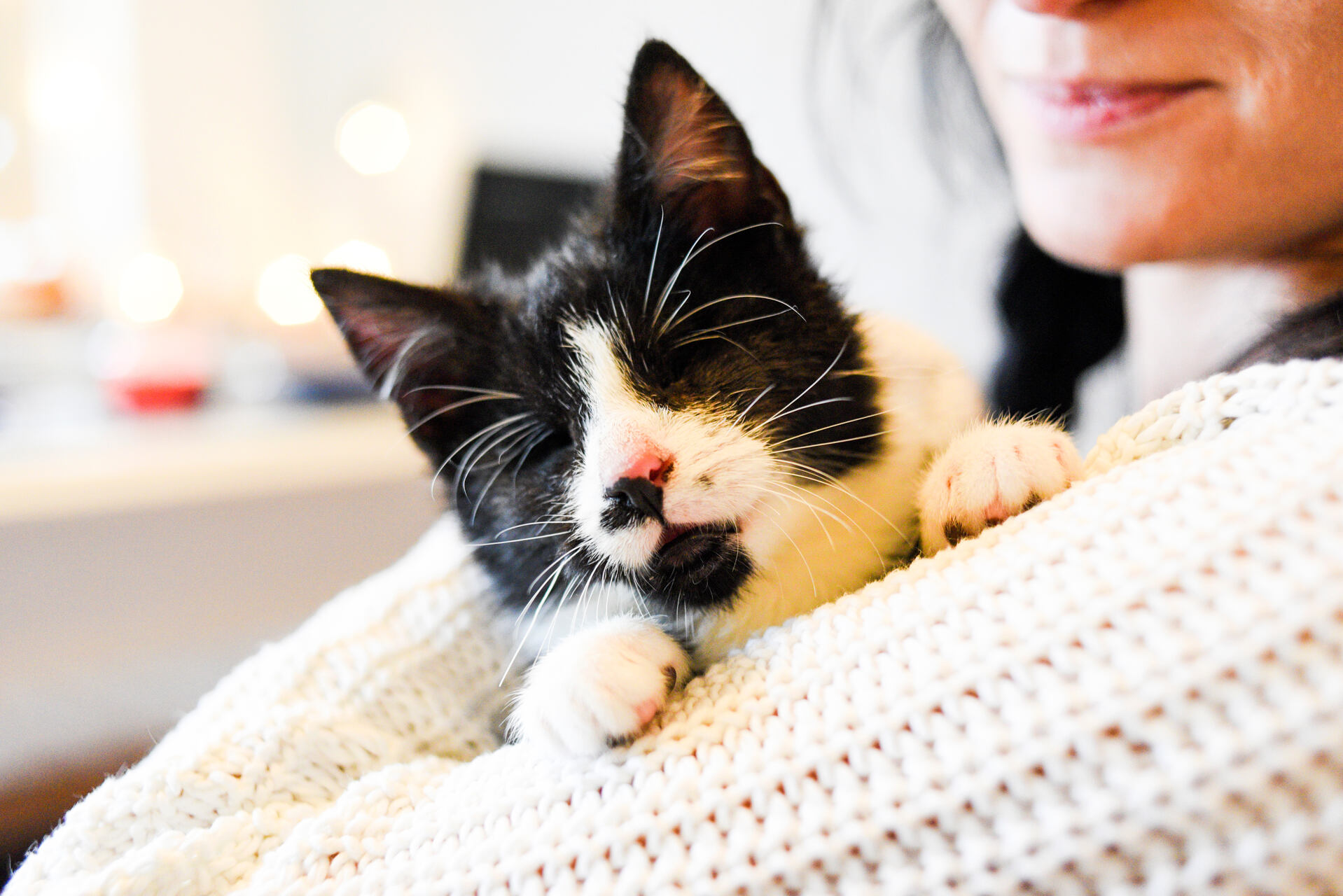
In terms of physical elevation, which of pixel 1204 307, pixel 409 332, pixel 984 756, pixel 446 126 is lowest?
pixel 1204 307

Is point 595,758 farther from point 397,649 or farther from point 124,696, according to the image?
point 124,696

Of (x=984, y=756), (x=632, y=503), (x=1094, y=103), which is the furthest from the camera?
(x=1094, y=103)

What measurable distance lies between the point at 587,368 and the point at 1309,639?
0.63 m

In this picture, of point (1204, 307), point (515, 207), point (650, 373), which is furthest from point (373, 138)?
point (1204, 307)

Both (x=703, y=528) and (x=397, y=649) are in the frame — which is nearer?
(x=703, y=528)

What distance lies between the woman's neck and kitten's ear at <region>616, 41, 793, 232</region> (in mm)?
516

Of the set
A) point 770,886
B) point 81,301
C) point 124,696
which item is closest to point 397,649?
point 770,886

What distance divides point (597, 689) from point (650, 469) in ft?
0.67

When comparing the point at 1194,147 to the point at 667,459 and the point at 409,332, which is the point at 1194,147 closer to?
the point at 667,459

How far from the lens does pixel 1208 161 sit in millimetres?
812

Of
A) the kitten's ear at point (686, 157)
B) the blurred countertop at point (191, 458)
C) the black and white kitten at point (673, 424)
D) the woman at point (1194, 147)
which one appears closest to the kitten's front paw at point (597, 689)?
the black and white kitten at point (673, 424)

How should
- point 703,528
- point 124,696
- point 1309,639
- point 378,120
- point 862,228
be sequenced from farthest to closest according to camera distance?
point 378,120, point 862,228, point 124,696, point 703,528, point 1309,639

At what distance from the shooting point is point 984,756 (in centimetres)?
49

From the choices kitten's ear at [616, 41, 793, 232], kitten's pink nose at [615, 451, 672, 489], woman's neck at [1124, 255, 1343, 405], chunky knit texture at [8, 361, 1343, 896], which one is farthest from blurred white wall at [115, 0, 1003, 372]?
chunky knit texture at [8, 361, 1343, 896]
